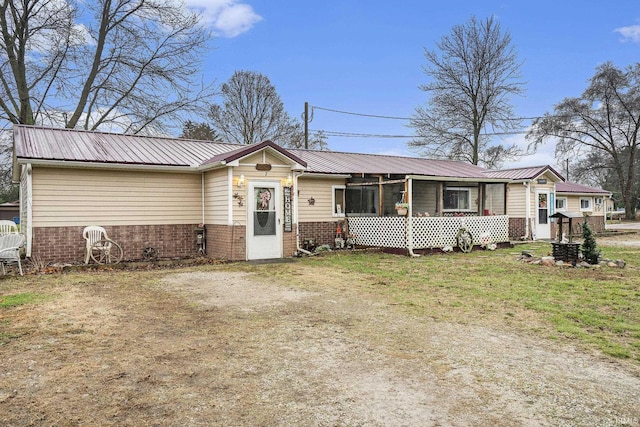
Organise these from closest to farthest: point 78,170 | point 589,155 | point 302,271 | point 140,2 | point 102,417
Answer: point 102,417 < point 302,271 < point 78,170 < point 140,2 < point 589,155

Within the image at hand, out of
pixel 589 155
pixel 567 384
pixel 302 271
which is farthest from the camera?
pixel 589 155

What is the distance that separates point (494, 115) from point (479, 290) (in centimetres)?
2442

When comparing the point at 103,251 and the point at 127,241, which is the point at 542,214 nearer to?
the point at 127,241

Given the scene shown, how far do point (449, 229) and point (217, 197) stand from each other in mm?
7478

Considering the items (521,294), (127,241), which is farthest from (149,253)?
(521,294)

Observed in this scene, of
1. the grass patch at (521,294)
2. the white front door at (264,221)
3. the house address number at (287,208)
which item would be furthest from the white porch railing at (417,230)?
the white front door at (264,221)

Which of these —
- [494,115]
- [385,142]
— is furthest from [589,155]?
[385,142]

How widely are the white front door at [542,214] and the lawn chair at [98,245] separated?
55.8ft

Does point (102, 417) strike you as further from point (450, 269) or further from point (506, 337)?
point (450, 269)

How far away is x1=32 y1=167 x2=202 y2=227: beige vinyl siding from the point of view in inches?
423

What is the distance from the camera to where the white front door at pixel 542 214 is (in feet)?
64.1

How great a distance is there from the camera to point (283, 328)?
514cm

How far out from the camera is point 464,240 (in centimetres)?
1441

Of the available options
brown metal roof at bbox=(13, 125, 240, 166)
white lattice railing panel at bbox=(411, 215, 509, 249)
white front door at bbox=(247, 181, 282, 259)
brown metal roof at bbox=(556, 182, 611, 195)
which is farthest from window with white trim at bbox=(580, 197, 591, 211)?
brown metal roof at bbox=(13, 125, 240, 166)
